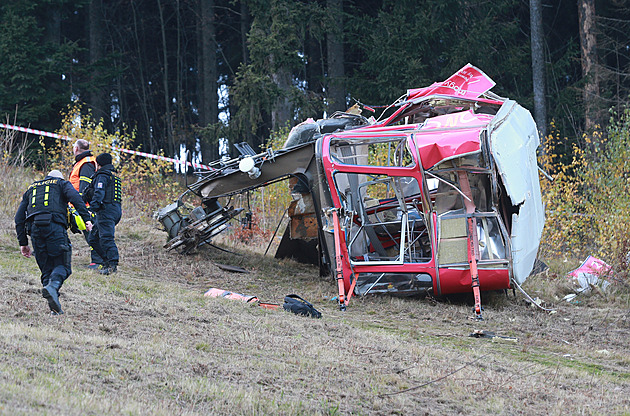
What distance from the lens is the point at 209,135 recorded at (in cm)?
2433

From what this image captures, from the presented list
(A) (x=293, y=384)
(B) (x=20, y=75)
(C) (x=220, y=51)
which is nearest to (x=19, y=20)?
(B) (x=20, y=75)

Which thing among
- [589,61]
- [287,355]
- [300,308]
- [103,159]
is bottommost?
[300,308]

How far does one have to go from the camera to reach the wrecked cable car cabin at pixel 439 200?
403 inches

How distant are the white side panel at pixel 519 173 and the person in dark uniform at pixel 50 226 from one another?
5.60 meters

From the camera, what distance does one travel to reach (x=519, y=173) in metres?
10.3

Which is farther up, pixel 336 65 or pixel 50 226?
pixel 336 65

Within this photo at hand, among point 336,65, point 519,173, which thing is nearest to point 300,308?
point 519,173

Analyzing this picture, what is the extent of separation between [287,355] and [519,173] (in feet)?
16.2

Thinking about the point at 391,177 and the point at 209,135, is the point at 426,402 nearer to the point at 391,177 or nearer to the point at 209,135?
the point at 391,177

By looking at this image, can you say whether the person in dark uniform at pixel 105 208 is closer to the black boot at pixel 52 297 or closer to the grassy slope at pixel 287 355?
the grassy slope at pixel 287 355

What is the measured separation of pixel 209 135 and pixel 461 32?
9.27 meters

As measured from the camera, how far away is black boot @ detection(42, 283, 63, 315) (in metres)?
7.68

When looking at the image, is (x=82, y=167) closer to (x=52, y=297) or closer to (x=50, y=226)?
(x=50, y=226)

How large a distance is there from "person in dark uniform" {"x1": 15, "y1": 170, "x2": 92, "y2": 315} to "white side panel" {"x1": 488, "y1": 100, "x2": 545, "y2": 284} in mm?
A: 5602
